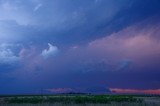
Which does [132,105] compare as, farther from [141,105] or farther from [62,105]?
[62,105]

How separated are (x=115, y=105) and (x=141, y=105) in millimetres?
2782

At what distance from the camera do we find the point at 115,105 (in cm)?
2912

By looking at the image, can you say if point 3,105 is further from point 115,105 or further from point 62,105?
point 115,105

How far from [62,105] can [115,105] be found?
5.25 meters

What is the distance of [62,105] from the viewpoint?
2898 centimetres

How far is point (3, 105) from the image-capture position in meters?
30.1

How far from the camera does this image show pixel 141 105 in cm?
2975

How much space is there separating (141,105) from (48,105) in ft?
30.8

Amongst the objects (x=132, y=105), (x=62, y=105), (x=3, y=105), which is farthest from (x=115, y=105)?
(x=3, y=105)

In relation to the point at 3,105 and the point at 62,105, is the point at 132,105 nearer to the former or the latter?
the point at 62,105

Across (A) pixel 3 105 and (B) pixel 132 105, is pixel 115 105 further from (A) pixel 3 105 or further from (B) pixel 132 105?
(A) pixel 3 105

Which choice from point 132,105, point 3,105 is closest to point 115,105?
point 132,105

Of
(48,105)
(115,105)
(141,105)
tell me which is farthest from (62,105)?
(141,105)

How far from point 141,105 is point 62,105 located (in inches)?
315
